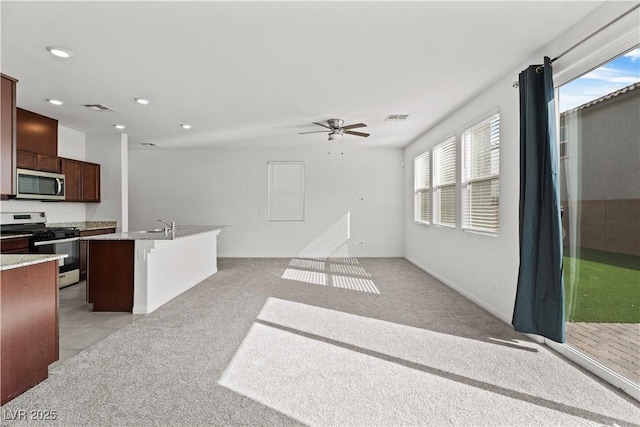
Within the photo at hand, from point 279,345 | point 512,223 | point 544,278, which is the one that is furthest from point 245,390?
point 512,223

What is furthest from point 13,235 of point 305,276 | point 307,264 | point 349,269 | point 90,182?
point 349,269

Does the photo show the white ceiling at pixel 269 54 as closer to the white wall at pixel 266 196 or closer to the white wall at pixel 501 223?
the white wall at pixel 501 223

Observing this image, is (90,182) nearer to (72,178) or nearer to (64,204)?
(72,178)

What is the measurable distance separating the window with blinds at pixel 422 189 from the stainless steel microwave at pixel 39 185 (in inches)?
244

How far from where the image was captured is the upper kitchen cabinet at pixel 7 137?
8.13ft

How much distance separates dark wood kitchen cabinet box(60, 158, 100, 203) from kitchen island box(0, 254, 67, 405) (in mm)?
3814

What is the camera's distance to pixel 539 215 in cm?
282

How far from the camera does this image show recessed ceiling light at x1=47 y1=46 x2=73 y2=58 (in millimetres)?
2900

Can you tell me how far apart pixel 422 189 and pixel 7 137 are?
609cm

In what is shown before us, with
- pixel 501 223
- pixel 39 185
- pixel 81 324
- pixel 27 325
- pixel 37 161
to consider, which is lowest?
pixel 81 324

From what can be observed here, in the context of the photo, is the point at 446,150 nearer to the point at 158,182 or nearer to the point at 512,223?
the point at 512,223

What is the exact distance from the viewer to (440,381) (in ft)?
7.53

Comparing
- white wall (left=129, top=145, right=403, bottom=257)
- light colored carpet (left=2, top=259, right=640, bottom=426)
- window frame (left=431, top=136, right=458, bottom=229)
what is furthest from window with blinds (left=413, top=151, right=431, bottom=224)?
light colored carpet (left=2, top=259, right=640, bottom=426)

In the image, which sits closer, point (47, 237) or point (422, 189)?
point (47, 237)
